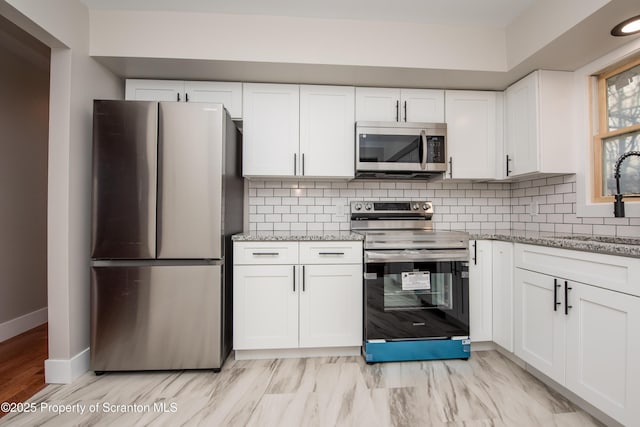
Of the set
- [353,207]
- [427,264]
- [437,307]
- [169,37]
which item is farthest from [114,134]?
[437,307]

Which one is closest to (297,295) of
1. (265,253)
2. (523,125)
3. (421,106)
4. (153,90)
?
(265,253)

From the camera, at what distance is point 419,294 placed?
2291 mm

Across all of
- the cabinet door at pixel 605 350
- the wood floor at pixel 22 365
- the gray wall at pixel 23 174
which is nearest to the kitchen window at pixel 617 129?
the cabinet door at pixel 605 350

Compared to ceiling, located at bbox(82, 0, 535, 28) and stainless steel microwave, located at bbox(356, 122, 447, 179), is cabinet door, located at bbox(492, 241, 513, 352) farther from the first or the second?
ceiling, located at bbox(82, 0, 535, 28)

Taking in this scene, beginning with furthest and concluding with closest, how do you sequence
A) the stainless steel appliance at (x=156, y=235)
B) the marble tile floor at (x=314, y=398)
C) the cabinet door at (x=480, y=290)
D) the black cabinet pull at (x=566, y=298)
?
the cabinet door at (x=480, y=290) < the stainless steel appliance at (x=156, y=235) < the black cabinet pull at (x=566, y=298) < the marble tile floor at (x=314, y=398)


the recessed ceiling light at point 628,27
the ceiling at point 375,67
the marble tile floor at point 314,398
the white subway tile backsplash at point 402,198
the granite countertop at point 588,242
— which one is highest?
the ceiling at point 375,67

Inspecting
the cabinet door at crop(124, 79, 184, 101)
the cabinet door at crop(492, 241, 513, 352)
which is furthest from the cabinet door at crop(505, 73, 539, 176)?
the cabinet door at crop(124, 79, 184, 101)

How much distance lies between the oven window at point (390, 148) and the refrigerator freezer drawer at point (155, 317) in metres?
1.47

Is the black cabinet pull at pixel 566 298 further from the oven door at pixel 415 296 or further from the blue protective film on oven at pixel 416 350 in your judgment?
the blue protective film on oven at pixel 416 350

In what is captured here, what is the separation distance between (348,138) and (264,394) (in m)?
1.98

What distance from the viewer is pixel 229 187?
89.8 inches

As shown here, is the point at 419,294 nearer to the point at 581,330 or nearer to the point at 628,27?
the point at 581,330

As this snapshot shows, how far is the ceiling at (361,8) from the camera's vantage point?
2107 millimetres

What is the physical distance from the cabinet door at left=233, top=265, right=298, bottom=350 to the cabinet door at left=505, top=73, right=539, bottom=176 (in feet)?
6.62
